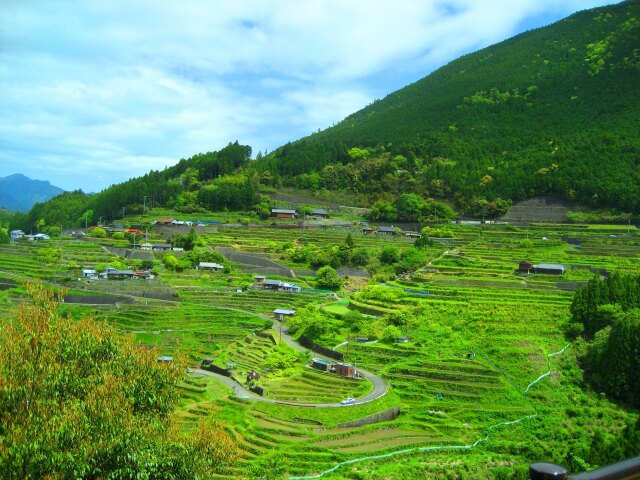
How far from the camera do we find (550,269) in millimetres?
36750

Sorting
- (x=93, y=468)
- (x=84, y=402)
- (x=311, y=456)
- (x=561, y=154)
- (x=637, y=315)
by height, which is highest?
(x=561, y=154)

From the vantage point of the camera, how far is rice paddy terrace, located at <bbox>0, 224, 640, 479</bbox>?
60.5 feet

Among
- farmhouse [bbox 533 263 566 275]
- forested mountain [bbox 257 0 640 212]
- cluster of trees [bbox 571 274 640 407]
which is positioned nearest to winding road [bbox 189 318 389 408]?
cluster of trees [bbox 571 274 640 407]

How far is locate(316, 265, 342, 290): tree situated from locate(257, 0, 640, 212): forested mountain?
2437 centimetres

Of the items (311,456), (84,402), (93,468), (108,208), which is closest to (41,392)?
(84,402)

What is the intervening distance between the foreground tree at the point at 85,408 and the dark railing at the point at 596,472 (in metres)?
5.18

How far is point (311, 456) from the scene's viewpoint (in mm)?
17906

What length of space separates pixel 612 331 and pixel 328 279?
20.7 metres

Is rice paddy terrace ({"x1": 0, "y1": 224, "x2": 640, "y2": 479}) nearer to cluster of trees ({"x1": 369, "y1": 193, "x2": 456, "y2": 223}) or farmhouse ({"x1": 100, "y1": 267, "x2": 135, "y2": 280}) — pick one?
farmhouse ({"x1": 100, "y1": 267, "x2": 135, "y2": 280})

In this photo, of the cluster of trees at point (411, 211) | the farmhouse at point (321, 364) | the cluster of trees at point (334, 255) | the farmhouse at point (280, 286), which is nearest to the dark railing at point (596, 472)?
the farmhouse at point (321, 364)

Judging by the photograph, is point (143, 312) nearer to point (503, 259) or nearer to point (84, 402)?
point (503, 259)

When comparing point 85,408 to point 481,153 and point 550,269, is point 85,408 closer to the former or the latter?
point 550,269

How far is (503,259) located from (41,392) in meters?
37.6

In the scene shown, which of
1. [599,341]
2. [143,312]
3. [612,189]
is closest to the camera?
[599,341]
